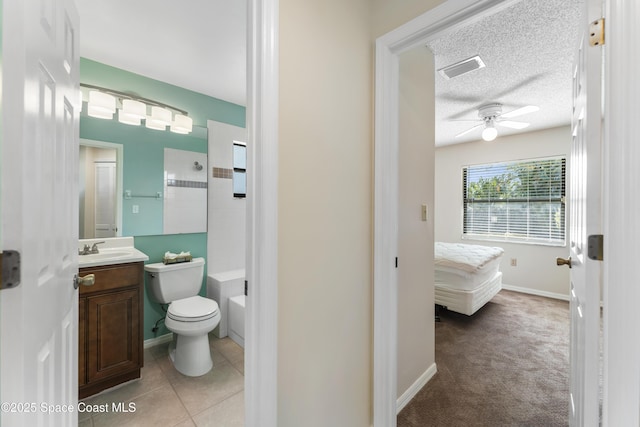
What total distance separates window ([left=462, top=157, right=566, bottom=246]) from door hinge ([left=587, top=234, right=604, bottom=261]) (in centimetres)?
419

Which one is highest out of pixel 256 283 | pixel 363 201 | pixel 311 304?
pixel 363 201

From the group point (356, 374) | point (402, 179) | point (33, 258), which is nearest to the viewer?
point (33, 258)

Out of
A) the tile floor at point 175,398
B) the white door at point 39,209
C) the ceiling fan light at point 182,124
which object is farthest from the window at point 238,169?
the white door at point 39,209

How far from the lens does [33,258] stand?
2.09ft

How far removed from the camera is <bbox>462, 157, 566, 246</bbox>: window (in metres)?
4.00

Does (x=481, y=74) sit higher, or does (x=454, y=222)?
(x=481, y=74)

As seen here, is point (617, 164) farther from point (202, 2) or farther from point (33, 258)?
point (202, 2)

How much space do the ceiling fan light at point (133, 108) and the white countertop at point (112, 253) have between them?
A: 111 centimetres

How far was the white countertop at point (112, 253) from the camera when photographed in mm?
1756

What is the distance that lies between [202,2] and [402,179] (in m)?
1.65

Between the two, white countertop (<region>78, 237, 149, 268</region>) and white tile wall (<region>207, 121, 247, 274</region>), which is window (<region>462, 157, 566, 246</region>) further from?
white countertop (<region>78, 237, 149, 268</region>)

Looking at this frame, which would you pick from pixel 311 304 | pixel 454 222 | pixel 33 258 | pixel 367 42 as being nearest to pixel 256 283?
pixel 311 304

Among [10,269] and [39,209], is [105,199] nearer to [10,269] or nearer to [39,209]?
[39,209]

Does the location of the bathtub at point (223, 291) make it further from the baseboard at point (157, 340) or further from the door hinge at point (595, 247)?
the door hinge at point (595, 247)
